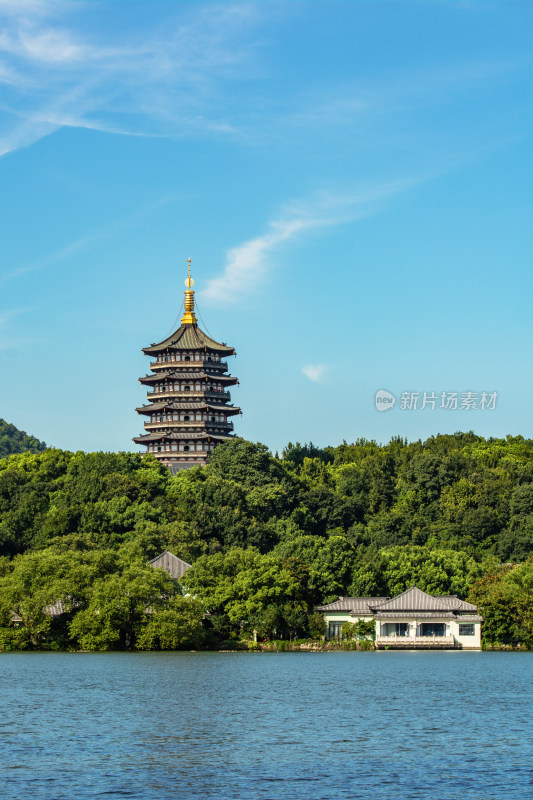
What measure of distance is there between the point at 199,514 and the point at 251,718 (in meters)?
→ 35.9

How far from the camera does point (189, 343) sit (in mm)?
76188

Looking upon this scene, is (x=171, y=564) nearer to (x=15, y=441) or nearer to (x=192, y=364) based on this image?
(x=192, y=364)

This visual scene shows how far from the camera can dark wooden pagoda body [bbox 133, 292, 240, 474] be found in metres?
73.3

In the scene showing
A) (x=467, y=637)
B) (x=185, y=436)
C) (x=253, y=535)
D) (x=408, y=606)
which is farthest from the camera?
(x=185, y=436)

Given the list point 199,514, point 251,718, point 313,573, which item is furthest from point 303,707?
point 199,514

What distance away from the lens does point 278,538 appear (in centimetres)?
6119

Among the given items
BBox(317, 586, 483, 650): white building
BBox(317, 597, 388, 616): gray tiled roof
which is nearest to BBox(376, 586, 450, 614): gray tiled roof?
BBox(317, 586, 483, 650): white building

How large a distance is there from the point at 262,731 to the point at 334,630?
92.7 ft

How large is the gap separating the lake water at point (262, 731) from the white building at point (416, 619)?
1121cm

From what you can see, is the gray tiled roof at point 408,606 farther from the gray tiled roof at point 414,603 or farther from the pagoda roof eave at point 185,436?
the pagoda roof eave at point 185,436

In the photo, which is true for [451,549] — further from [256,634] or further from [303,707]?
[303,707]

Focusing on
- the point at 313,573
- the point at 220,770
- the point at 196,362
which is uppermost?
the point at 196,362

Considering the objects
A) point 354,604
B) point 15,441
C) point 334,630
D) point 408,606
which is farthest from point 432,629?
point 15,441

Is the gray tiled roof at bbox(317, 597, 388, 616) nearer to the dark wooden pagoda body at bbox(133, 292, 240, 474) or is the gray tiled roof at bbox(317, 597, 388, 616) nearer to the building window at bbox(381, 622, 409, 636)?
the building window at bbox(381, 622, 409, 636)
